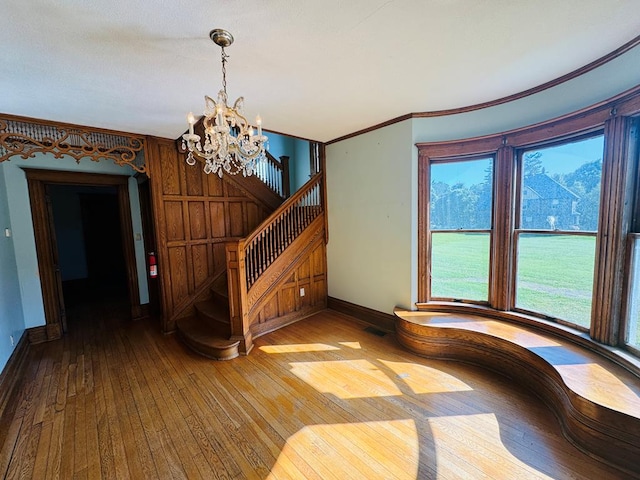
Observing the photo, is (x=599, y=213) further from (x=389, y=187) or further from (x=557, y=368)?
(x=389, y=187)

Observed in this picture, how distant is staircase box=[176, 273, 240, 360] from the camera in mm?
3043

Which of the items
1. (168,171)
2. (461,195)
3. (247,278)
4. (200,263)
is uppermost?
(168,171)

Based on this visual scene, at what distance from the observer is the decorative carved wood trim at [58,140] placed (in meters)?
2.72

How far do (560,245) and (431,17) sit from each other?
2360mm

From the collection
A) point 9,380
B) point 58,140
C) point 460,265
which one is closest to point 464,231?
point 460,265

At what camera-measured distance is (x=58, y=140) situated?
292cm

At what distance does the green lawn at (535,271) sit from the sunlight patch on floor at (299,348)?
62.5 inches

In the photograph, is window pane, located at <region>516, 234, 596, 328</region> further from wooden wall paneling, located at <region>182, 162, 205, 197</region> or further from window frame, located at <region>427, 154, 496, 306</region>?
wooden wall paneling, located at <region>182, 162, 205, 197</region>

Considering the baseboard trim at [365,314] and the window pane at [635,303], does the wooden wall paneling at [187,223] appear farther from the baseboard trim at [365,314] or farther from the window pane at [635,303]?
the window pane at [635,303]

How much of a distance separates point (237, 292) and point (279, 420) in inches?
58.8

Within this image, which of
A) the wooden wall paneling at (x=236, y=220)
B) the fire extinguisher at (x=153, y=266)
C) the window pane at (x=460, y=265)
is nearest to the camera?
the window pane at (x=460, y=265)

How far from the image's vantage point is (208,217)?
4.08 metres

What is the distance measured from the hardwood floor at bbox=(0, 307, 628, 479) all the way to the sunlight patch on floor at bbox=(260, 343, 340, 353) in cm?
2

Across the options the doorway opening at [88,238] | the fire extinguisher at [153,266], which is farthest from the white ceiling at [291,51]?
the doorway opening at [88,238]
